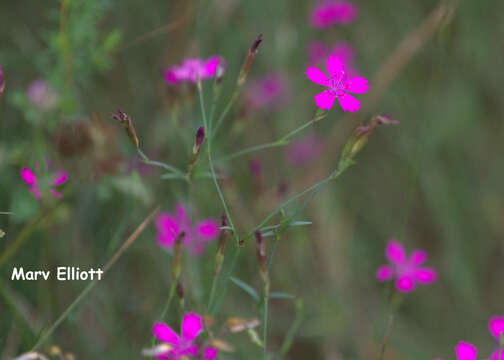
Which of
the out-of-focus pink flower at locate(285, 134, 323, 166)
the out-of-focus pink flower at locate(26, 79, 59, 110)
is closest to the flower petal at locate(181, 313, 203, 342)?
the out-of-focus pink flower at locate(26, 79, 59, 110)

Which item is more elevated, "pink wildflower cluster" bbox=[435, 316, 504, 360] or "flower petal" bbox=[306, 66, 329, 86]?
"flower petal" bbox=[306, 66, 329, 86]

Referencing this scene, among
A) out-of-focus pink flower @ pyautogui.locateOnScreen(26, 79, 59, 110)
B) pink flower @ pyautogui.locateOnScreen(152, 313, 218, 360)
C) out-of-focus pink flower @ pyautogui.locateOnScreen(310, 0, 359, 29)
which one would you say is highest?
out-of-focus pink flower @ pyautogui.locateOnScreen(310, 0, 359, 29)

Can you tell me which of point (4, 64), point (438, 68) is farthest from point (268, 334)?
point (438, 68)

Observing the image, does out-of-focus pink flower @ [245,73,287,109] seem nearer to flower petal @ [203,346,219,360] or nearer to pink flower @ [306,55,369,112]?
pink flower @ [306,55,369,112]

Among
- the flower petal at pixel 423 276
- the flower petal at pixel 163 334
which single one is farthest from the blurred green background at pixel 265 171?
the flower petal at pixel 163 334

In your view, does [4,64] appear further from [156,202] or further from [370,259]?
[370,259]
